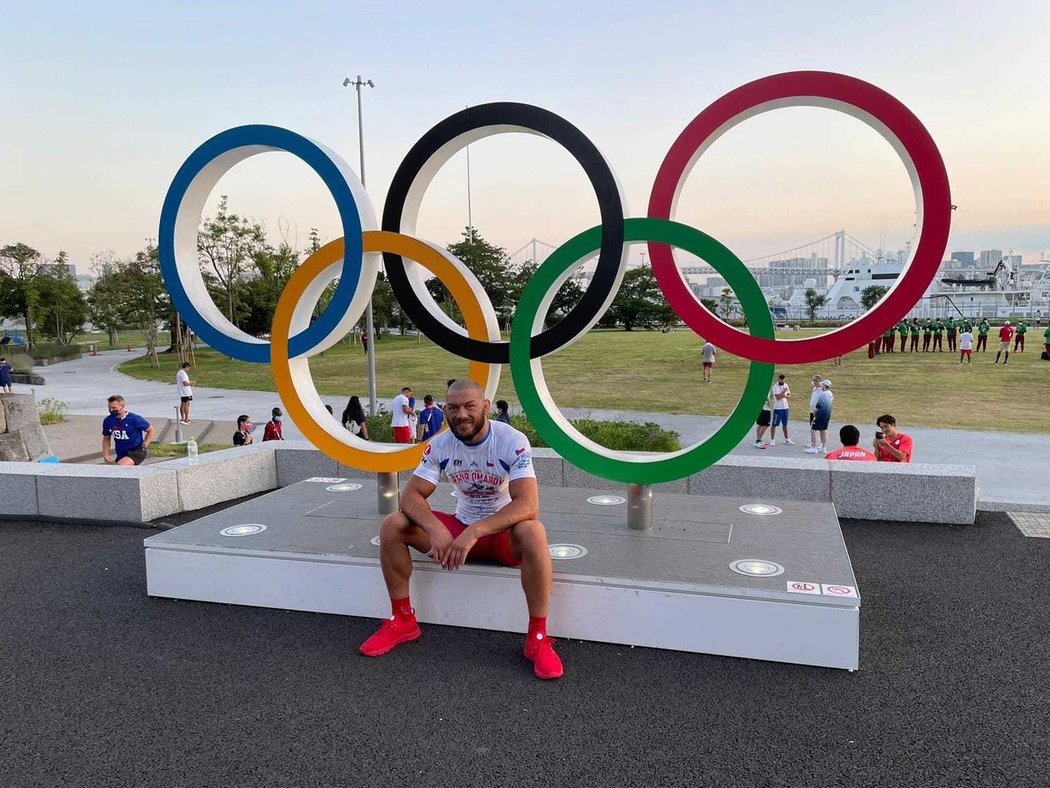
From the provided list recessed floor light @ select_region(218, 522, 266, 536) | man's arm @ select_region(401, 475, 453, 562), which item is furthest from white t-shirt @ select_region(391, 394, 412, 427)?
man's arm @ select_region(401, 475, 453, 562)

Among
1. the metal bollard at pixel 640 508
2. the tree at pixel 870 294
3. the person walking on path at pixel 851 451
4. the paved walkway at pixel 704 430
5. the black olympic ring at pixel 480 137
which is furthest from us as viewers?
the tree at pixel 870 294

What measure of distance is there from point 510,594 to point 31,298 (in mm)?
49818

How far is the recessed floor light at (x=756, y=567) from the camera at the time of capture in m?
4.24

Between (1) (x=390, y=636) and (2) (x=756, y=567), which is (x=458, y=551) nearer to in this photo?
(1) (x=390, y=636)

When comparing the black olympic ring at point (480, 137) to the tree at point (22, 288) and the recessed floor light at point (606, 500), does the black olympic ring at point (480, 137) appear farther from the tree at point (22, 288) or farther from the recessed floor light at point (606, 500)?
the tree at point (22, 288)

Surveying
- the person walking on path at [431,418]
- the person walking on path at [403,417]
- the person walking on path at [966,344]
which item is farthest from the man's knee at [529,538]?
the person walking on path at [966,344]

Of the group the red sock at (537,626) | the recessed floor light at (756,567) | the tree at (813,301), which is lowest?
the red sock at (537,626)

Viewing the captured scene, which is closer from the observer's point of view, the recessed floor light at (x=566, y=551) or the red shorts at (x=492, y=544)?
the red shorts at (x=492, y=544)

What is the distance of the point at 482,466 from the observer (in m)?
4.24

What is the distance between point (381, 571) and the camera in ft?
14.8

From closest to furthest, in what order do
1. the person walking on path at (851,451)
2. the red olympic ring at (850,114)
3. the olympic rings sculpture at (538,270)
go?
1. the red olympic ring at (850,114)
2. the olympic rings sculpture at (538,270)
3. the person walking on path at (851,451)

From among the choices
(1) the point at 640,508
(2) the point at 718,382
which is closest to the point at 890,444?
(1) the point at 640,508

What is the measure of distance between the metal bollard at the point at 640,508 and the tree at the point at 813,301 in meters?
117

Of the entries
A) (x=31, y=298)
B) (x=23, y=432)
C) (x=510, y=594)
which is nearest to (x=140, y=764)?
(x=510, y=594)
